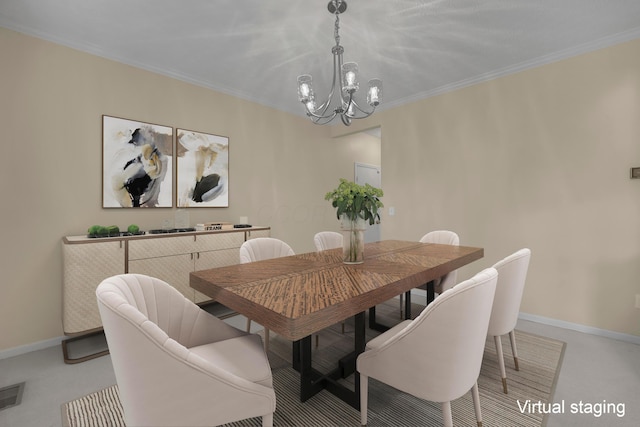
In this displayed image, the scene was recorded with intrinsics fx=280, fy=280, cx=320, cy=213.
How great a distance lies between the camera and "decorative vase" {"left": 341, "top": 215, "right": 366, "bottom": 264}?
1.81 m

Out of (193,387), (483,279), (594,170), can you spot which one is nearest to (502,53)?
(594,170)

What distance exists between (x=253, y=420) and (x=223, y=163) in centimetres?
278

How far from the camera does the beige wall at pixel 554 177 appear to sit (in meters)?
2.52

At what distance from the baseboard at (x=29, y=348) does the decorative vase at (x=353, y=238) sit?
2.70 metres

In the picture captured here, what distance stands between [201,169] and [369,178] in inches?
138

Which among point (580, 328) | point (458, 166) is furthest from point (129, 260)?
point (580, 328)

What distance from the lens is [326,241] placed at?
2.96 m

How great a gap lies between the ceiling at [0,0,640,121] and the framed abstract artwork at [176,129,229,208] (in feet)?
2.28

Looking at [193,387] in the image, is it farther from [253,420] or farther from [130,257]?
[130,257]

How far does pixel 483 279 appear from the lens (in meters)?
1.10

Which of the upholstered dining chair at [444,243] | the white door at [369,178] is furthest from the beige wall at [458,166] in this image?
the white door at [369,178]

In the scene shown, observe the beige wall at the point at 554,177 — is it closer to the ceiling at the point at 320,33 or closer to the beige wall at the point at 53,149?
the ceiling at the point at 320,33

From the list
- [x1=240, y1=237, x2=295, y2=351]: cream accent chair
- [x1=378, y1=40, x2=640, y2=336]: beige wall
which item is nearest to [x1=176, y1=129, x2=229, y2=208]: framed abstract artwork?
[x1=240, y1=237, x2=295, y2=351]: cream accent chair

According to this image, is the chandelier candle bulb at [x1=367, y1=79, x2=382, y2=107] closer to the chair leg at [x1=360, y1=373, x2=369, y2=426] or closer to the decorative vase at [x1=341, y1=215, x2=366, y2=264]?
the decorative vase at [x1=341, y1=215, x2=366, y2=264]
